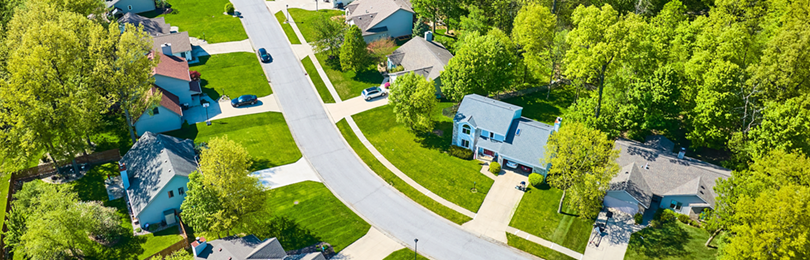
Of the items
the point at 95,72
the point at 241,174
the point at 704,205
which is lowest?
the point at 704,205

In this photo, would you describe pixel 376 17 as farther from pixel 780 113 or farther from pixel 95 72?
pixel 780 113

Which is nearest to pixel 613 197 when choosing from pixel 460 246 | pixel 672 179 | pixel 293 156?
pixel 672 179

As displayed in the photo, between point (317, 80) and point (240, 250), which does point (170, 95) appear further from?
point (240, 250)

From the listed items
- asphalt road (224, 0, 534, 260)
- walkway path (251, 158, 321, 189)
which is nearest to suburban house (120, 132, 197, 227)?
walkway path (251, 158, 321, 189)

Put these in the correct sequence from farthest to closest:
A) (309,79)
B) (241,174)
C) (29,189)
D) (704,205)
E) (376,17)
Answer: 1. (376,17)
2. (309,79)
3. (704,205)
4. (29,189)
5. (241,174)

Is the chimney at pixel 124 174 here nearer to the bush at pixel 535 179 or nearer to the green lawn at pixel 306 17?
the bush at pixel 535 179

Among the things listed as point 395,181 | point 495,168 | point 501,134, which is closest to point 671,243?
point 495,168

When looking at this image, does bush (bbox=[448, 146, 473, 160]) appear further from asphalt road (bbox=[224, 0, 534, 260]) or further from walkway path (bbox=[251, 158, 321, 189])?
walkway path (bbox=[251, 158, 321, 189])
